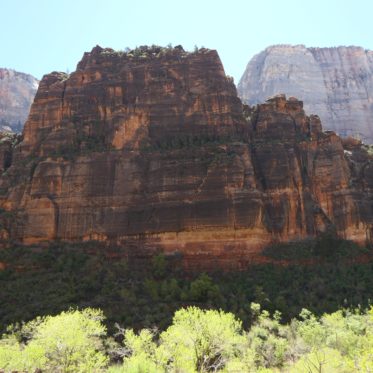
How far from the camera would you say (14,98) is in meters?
165

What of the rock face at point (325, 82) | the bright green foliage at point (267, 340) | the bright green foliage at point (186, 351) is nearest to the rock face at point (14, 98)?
the rock face at point (325, 82)

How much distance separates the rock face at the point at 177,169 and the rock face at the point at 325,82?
74398mm

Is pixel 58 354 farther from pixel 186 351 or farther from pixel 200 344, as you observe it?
pixel 200 344

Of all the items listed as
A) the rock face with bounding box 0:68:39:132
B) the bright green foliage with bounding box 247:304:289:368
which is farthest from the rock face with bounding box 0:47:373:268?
the rock face with bounding box 0:68:39:132

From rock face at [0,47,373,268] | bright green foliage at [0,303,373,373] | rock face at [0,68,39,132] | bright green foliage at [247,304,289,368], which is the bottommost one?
bright green foliage at [247,304,289,368]

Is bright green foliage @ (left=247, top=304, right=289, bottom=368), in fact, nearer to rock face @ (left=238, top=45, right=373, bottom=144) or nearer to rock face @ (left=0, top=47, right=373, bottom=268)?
rock face @ (left=0, top=47, right=373, bottom=268)

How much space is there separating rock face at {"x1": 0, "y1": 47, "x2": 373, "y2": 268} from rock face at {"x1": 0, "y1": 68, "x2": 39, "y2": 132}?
85339 mm

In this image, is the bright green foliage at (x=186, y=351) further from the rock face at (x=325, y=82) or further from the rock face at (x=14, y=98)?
the rock face at (x=14, y=98)

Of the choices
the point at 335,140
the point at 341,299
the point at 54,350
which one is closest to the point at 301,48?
the point at 335,140

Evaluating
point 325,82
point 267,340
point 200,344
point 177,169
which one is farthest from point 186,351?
point 325,82

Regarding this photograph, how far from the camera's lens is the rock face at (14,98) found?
520 feet

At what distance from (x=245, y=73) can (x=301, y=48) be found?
21127mm

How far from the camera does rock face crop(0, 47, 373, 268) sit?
2566 inches

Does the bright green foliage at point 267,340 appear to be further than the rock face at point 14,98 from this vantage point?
No
